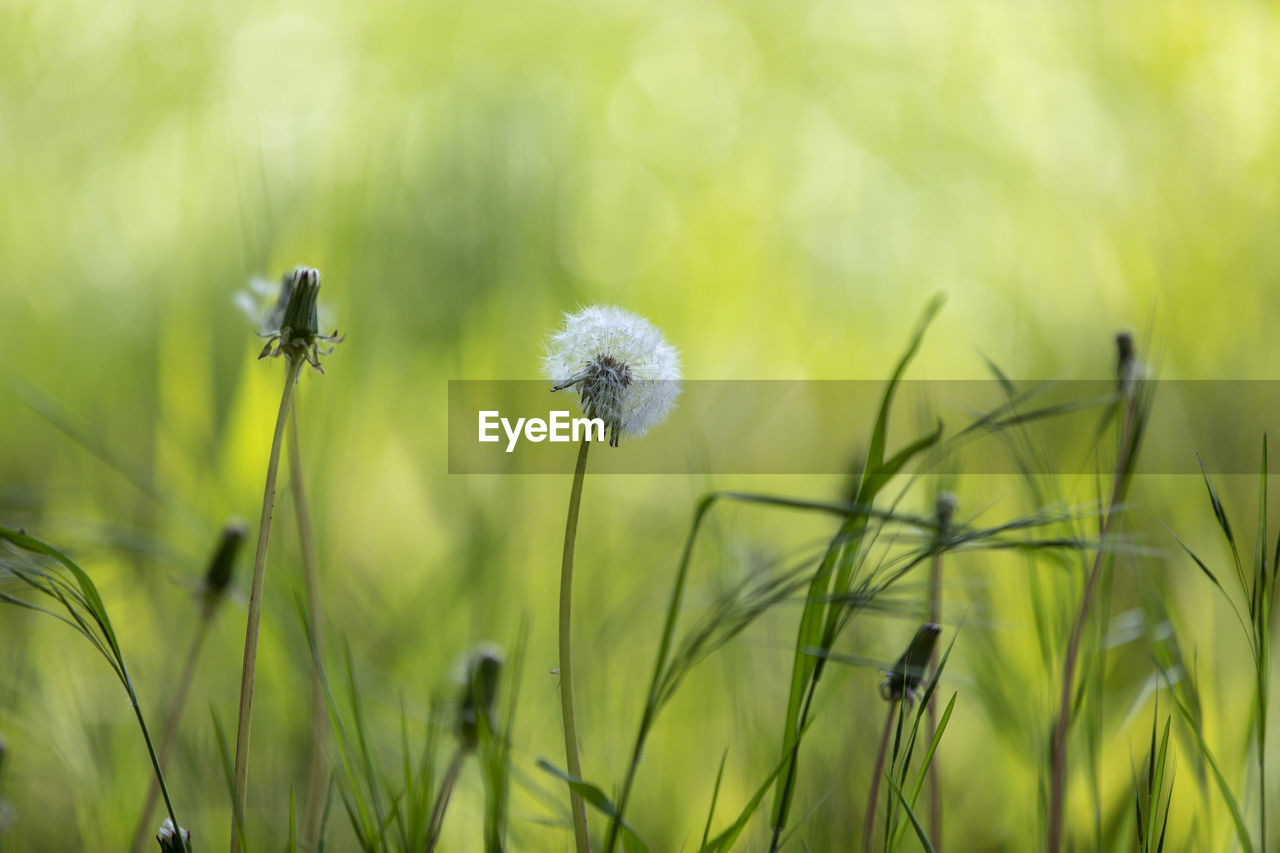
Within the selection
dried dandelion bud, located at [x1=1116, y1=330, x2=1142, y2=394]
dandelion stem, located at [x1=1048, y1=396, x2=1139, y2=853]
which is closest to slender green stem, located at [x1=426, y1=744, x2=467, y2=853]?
dandelion stem, located at [x1=1048, y1=396, x2=1139, y2=853]

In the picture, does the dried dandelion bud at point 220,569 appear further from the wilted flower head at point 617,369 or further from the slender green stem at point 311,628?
the wilted flower head at point 617,369

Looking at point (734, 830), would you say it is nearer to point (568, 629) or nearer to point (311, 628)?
point (568, 629)

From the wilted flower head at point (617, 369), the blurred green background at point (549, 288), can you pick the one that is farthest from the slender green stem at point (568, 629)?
the blurred green background at point (549, 288)

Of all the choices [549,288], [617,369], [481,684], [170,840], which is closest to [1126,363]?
[617,369]

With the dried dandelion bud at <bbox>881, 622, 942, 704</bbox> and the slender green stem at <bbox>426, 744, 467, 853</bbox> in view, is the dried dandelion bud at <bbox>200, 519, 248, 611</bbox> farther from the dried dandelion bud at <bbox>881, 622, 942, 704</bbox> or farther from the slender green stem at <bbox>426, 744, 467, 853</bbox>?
the dried dandelion bud at <bbox>881, 622, 942, 704</bbox>

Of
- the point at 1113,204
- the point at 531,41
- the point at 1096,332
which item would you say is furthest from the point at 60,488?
the point at 1113,204
